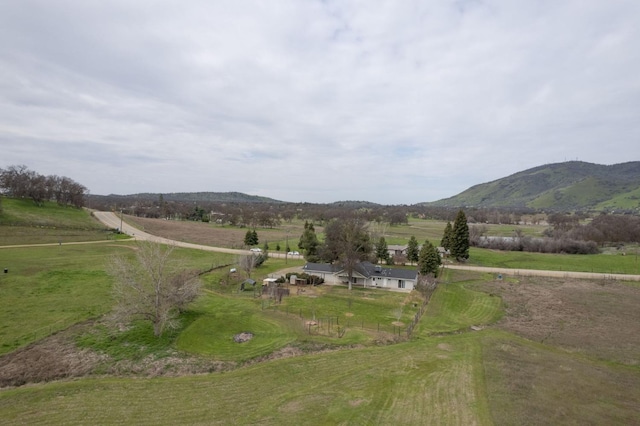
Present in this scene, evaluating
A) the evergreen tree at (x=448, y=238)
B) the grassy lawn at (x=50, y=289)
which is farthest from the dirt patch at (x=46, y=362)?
the evergreen tree at (x=448, y=238)

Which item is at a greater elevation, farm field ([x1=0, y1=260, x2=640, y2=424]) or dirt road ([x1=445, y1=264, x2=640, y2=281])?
dirt road ([x1=445, y1=264, x2=640, y2=281])

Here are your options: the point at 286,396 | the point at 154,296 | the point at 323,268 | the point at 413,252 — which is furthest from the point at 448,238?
the point at 286,396

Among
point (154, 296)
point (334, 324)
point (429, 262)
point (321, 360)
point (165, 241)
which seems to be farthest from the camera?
point (165, 241)

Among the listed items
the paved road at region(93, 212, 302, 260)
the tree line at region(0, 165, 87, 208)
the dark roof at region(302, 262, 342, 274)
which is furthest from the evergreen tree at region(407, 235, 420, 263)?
the tree line at region(0, 165, 87, 208)

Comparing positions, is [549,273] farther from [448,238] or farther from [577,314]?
[577,314]

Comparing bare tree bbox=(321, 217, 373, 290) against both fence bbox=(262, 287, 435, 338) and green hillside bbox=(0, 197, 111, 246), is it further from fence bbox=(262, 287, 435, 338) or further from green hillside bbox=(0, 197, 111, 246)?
green hillside bbox=(0, 197, 111, 246)

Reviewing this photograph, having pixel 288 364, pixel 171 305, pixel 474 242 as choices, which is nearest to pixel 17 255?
pixel 171 305
